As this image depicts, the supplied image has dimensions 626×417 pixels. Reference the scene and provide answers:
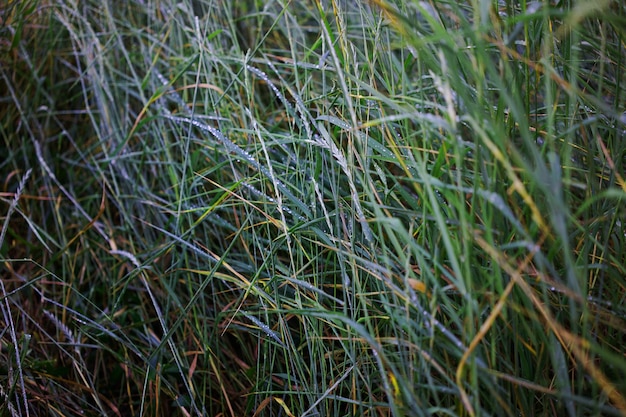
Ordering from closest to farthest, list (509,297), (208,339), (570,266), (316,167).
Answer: (570,266) < (509,297) < (316,167) < (208,339)

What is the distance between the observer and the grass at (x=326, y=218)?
732 mm

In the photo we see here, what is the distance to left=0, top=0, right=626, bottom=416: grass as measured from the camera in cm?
73

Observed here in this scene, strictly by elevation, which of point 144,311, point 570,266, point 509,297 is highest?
point 570,266

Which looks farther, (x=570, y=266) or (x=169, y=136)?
(x=169, y=136)

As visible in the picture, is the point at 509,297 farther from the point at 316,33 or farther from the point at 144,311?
the point at 316,33

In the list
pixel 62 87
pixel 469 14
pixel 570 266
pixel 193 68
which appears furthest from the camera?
pixel 62 87

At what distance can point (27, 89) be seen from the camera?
5.23ft

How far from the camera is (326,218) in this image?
924 mm

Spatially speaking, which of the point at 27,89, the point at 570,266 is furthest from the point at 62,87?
the point at 570,266

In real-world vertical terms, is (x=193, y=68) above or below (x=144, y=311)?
above

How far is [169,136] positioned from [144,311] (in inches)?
18.6

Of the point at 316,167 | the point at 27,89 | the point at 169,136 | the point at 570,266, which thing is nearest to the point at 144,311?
the point at 169,136

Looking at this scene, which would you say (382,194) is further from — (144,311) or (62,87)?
(62,87)

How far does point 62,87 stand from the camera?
67.3 inches
